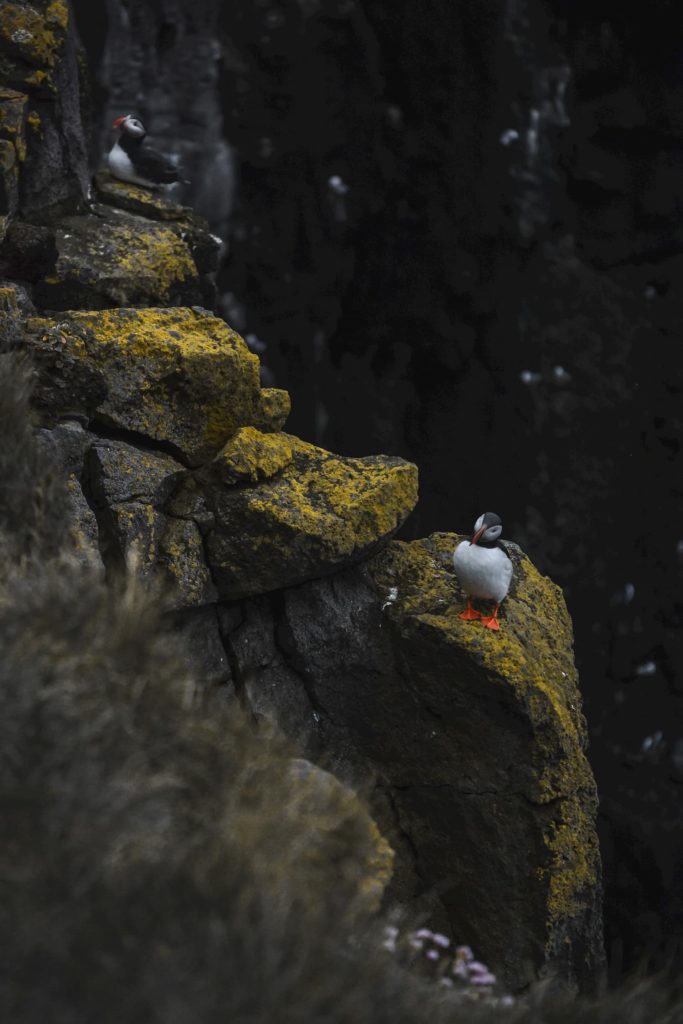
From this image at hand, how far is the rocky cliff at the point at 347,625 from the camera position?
5.83m

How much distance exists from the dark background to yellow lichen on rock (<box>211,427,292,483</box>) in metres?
8.57

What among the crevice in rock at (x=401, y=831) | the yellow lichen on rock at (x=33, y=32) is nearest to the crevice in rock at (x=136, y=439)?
the crevice in rock at (x=401, y=831)

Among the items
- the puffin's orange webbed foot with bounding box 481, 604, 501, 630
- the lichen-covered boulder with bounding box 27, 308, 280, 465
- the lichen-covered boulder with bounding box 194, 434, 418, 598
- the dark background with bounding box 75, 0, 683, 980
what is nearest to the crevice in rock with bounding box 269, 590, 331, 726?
the lichen-covered boulder with bounding box 194, 434, 418, 598

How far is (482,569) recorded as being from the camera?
19.8ft

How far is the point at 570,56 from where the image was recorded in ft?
46.8

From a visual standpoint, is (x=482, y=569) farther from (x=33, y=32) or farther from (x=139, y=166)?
(x=33, y=32)

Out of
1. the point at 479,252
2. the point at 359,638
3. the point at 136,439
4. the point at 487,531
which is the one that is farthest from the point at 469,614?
the point at 479,252

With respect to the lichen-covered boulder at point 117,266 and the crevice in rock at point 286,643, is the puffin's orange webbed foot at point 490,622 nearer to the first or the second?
the crevice in rock at point 286,643

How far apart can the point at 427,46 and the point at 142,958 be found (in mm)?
14043

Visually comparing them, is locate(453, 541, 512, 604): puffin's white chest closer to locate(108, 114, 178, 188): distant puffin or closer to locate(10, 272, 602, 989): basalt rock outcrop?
locate(10, 272, 602, 989): basalt rock outcrop

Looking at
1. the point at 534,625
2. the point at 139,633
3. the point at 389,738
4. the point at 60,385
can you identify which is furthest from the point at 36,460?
the point at 534,625

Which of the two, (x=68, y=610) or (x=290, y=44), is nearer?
(x=68, y=610)

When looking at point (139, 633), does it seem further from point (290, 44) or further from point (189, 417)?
point (290, 44)

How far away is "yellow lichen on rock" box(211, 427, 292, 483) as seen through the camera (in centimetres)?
590
